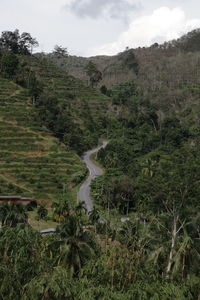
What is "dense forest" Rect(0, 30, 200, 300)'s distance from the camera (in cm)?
1428

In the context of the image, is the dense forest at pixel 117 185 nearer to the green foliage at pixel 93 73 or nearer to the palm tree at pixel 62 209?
the palm tree at pixel 62 209

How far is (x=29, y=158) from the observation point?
242 ft

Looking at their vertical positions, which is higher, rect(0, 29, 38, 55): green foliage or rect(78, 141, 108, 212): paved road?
rect(0, 29, 38, 55): green foliage

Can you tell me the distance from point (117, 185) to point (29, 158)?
62.2 ft

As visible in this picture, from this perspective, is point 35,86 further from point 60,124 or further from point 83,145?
point 83,145

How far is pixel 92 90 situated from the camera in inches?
4879

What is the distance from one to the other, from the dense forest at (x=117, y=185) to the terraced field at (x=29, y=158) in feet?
1.55

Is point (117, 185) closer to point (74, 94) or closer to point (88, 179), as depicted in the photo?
point (88, 179)

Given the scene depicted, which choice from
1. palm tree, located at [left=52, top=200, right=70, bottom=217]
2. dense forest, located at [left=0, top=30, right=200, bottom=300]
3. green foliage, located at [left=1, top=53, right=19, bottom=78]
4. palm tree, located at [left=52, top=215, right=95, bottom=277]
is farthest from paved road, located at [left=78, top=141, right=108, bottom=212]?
palm tree, located at [left=52, top=215, right=95, bottom=277]

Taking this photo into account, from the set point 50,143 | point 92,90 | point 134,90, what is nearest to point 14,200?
point 50,143

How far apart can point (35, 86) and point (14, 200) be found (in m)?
41.7

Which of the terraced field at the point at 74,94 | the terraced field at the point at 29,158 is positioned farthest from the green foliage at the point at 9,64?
the terraced field at the point at 29,158

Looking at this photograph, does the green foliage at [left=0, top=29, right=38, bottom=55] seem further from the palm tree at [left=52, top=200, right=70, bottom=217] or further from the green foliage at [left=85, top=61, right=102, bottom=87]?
the palm tree at [left=52, top=200, right=70, bottom=217]

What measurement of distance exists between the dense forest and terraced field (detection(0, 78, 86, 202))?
1.55 feet
